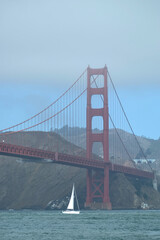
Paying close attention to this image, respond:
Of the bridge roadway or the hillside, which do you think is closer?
the bridge roadway

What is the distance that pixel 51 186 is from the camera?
142 m

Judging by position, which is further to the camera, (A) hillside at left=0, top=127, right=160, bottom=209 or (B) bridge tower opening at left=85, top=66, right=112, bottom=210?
(A) hillside at left=0, top=127, right=160, bottom=209

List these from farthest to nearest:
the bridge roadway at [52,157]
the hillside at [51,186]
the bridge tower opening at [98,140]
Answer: the hillside at [51,186], the bridge tower opening at [98,140], the bridge roadway at [52,157]

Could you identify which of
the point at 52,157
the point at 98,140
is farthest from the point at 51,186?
the point at 52,157

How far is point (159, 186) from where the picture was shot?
15250cm

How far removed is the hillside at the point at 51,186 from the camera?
445ft

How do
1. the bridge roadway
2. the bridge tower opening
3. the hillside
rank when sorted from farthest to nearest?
the hillside → the bridge tower opening → the bridge roadway

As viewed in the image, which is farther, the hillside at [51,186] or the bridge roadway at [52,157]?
the hillside at [51,186]

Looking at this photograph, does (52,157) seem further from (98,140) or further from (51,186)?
(51,186)

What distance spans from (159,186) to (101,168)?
31554 millimetres

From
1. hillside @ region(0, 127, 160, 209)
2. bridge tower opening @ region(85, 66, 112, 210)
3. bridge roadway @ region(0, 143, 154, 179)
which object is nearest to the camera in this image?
bridge roadway @ region(0, 143, 154, 179)

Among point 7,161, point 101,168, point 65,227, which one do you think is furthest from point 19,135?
point 65,227

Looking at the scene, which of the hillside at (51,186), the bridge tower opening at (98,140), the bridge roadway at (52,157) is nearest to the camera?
the bridge roadway at (52,157)

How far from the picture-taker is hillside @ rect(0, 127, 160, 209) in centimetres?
13562
